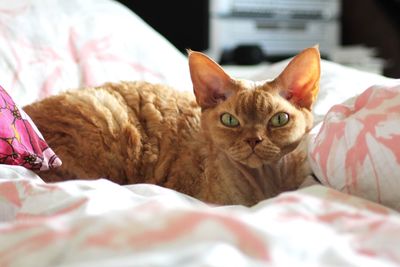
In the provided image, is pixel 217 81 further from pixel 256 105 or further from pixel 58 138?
pixel 58 138

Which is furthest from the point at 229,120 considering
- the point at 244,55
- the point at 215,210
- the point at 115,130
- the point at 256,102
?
the point at 244,55

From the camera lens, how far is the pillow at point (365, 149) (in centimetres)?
91

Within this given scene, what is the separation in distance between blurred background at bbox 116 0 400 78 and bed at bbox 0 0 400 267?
1354 millimetres

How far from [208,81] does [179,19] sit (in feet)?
6.18

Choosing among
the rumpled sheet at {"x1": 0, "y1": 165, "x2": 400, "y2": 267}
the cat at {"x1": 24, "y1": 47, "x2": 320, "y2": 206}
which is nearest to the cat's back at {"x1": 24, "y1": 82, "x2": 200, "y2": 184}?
the cat at {"x1": 24, "y1": 47, "x2": 320, "y2": 206}

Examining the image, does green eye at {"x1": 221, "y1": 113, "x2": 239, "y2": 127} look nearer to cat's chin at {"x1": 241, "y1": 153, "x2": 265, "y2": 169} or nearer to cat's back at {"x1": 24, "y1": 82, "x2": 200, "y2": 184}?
cat's chin at {"x1": 241, "y1": 153, "x2": 265, "y2": 169}

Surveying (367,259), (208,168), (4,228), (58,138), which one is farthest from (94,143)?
(367,259)

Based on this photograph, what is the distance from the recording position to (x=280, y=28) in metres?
3.40

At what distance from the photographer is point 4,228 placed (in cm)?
68

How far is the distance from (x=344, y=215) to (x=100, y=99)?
2.86ft

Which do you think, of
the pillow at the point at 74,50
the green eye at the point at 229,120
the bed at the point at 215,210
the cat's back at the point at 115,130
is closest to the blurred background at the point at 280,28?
the pillow at the point at 74,50

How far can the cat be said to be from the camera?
1178 millimetres

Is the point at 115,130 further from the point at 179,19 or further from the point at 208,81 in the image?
the point at 179,19

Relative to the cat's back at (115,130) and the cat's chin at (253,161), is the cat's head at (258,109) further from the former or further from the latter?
the cat's back at (115,130)
